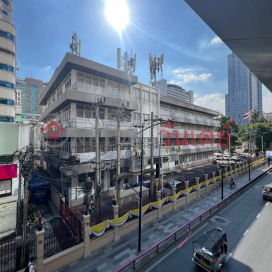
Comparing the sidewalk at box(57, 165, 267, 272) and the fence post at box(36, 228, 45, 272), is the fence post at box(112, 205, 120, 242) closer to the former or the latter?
the sidewalk at box(57, 165, 267, 272)

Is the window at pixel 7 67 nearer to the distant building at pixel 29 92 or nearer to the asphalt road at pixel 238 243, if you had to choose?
the asphalt road at pixel 238 243

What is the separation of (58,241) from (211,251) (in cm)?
829

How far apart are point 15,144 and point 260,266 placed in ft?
70.4

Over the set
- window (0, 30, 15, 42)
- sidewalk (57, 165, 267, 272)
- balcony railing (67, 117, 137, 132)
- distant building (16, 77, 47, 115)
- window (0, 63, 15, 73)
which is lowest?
sidewalk (57, 165, 267, 272)

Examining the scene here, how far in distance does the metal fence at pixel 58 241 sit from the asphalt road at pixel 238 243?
445 centimetres

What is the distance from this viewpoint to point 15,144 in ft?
52.8

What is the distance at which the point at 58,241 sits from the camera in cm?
888

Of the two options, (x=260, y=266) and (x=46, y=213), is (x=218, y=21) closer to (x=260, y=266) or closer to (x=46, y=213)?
(x=260, y=266)

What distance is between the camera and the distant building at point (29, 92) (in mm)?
117562

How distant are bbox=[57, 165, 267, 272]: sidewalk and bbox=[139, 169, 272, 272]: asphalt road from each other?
1142 mm

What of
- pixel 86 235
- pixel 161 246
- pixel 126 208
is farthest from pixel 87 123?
pixel 161 246

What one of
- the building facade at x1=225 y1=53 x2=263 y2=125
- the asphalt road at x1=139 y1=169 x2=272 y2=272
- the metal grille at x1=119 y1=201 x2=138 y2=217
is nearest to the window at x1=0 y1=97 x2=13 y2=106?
the metal grille at x1=119 y1=201 x2=138 y2=217

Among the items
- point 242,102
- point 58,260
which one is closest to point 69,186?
point 58,260

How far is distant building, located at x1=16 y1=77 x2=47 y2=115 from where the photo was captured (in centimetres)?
11756
